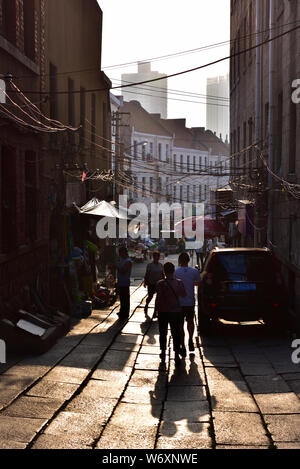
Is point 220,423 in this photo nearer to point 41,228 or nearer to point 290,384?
point 290,384

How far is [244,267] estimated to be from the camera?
1281cm

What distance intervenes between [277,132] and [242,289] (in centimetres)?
847

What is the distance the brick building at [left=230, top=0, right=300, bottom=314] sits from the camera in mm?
15977

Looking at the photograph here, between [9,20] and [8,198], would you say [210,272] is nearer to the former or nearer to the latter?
[8,198]

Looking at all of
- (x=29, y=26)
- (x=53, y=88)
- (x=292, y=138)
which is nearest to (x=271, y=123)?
(x=292, y=138)

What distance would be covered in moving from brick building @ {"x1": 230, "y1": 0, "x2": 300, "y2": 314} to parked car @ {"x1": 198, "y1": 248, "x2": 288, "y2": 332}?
251 cm

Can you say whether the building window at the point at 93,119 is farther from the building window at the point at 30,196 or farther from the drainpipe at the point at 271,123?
the building window at the point at 30,196

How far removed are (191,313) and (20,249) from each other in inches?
168

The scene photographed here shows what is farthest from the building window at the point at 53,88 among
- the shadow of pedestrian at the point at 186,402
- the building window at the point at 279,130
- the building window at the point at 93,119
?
the shadow of pedestrian at the point at 186,402

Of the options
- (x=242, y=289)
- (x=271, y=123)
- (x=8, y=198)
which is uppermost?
(x=271, y=123)

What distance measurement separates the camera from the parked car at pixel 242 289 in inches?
490

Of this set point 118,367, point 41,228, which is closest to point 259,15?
point 41,228

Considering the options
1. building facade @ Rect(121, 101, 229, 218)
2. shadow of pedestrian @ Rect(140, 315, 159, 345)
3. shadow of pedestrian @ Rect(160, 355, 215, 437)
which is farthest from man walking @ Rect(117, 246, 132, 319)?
building facade @ Rect(121, 101, 229, 218)
